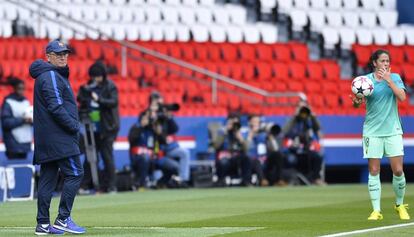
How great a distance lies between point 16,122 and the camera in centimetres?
2028

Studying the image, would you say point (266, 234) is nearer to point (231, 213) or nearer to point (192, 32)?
point (231, 213)

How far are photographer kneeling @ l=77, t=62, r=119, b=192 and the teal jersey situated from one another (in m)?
7.82

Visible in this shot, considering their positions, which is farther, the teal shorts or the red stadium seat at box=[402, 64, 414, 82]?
the red stadium seat at box=[402, 64, 414, 82]

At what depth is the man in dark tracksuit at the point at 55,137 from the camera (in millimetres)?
12430

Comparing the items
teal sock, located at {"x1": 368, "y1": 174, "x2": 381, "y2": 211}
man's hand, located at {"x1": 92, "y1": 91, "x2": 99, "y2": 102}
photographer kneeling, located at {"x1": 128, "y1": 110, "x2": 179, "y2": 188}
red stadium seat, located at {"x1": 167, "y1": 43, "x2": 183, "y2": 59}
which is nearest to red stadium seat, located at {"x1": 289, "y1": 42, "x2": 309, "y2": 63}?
red stadium seat, located at {"x1": 167, "y1": 43, "x2": 183, "y2": 59}

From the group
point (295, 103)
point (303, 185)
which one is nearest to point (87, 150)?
A: point (303, 185)

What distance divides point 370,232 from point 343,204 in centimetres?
530

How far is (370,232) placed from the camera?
1202 cm

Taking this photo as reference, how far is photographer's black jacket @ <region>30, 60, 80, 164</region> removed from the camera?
12422 mm

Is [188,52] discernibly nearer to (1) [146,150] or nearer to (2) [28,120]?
(1) [146,150]

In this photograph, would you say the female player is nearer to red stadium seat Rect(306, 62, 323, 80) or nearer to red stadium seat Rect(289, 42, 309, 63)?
red stadium seat Rect(306, 62, 323, 80)

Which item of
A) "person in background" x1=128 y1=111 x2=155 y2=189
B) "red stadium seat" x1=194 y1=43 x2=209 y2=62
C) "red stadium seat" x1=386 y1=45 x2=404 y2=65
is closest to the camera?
"person in background" x1=128 y1=111 x2=155 y2=189

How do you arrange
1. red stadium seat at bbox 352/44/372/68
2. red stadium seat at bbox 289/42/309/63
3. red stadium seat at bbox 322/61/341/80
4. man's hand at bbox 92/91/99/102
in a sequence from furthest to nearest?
red stadium seat at bbox 352/44/372/68 < red stadium seat at bbox 289/42/309/63 < red stadium seat at bbox 322/61/341/80 < man's hand at bbox 92/91/99/102

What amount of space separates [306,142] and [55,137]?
42.7 ft
